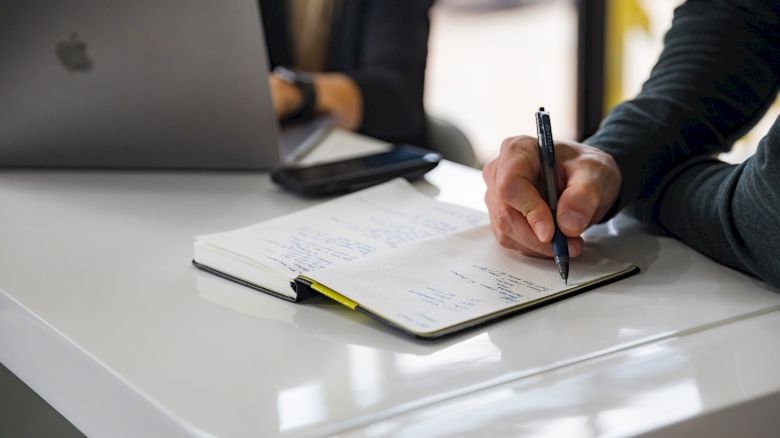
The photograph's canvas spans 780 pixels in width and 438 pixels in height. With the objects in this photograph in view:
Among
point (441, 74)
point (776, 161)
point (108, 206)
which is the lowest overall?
point (441, 74)

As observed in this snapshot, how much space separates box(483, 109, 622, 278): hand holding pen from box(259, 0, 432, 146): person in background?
2.47ft

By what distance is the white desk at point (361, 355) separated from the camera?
1.76ft

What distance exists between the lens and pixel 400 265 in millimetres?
767

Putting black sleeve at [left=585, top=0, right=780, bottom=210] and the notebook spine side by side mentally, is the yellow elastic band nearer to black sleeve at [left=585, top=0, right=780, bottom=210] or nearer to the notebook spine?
the notebook spine

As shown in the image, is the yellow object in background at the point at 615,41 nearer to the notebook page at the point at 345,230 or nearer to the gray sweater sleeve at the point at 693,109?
the gray sweater sleeve at the point at 693,109

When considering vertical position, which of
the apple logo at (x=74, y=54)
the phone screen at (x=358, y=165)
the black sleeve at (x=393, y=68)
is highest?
the apple logo at (x=74, y=54)

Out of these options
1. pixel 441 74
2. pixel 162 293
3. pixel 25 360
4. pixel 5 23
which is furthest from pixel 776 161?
pixel 441 74

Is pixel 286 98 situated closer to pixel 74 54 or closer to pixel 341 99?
pixel 341 99

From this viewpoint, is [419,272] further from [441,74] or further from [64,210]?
[441,74]

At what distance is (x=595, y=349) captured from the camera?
2.02 feet

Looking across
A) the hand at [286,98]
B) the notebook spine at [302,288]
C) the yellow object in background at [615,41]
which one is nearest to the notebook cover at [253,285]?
the notebook spine at [302,288]

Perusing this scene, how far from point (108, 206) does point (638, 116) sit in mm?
596

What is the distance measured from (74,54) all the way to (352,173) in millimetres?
387

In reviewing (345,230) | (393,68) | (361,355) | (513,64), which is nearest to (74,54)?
(345,230)
